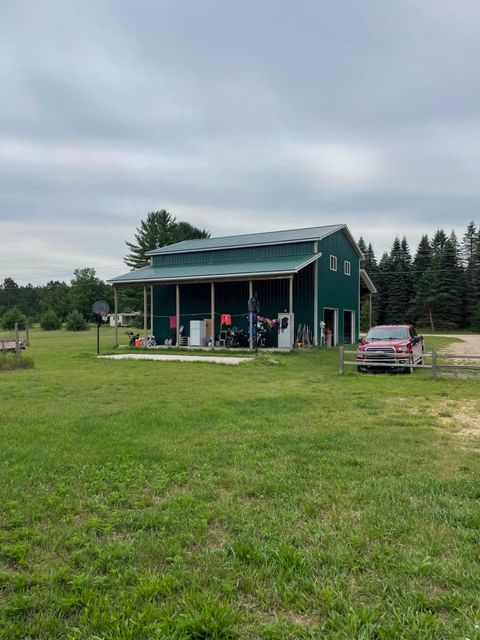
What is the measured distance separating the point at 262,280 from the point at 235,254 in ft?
12.0

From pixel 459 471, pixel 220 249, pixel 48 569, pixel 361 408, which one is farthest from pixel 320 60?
pixel 220 249

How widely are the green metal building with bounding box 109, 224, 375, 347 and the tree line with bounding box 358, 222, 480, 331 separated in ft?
97.4

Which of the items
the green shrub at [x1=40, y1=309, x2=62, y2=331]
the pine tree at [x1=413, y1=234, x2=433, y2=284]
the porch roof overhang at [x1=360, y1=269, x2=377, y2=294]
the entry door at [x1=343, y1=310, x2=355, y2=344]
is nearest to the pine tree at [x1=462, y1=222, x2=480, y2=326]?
the pine tree at [x1=413, y1=234, x2=433, y2=284]

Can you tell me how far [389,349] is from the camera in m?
13.9

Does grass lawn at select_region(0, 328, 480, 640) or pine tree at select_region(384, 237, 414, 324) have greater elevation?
pine tree at select_region(384, 237, 414, 324)

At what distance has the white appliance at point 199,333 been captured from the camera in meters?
24.5

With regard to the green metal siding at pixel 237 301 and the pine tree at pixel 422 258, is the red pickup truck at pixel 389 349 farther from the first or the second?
the pine tree at pixel 422 258

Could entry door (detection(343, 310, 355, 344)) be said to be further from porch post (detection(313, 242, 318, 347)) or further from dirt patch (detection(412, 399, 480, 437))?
dirt patch (detection(412, 399, 480, 437))

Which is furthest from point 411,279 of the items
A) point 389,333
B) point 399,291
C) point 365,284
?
point 389,333

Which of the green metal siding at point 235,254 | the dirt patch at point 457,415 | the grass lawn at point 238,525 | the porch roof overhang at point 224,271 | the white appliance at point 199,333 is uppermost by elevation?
the green metal siding at point 235,254

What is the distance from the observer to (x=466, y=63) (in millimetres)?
11742

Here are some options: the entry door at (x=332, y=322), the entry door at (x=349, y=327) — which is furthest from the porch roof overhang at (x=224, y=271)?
the entry door at (x=349, y=327)

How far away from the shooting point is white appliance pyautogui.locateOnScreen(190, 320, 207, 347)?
2447 centimetres

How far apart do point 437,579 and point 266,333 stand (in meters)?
21.6
